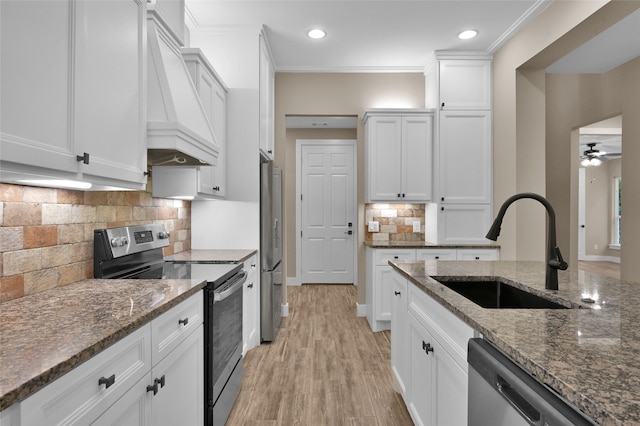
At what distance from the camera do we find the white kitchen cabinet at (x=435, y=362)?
1.27 metres

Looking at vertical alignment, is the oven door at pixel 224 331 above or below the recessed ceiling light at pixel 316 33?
below

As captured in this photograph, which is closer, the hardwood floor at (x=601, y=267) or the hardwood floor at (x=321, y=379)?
the hardwood floor at (x=321, y=379)

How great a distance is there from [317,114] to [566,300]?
11.4 ft

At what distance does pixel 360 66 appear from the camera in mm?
4242

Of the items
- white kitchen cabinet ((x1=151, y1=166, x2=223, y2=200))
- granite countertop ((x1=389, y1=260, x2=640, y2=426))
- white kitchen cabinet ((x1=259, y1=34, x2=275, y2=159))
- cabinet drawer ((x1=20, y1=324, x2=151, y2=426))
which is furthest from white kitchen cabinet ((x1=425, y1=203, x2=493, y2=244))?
cabinet drawer ((x1=20, y1=324, x2=151, y2=426))

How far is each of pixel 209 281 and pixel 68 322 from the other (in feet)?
2.53

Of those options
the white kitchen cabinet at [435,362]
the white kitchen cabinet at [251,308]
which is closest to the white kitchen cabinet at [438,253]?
the white kitchen cabinet at [251,308]

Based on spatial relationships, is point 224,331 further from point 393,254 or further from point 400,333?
point 393,254

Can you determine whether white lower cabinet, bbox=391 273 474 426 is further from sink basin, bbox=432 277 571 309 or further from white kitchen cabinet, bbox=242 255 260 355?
white kitchen cabinet, bbox=242 255 260 355

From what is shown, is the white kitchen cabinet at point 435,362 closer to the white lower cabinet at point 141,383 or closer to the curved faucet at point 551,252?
the curved faucet at point 551,252

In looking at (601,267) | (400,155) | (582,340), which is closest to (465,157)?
(400,155)

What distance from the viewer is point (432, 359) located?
1.59 metres

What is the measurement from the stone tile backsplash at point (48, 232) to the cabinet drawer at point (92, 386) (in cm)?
64

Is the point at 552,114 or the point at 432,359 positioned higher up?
the point at 552,114
